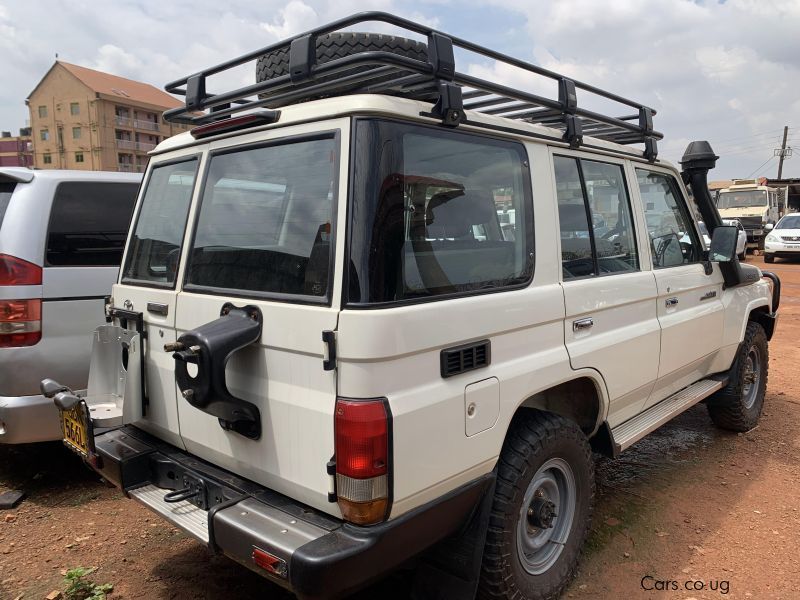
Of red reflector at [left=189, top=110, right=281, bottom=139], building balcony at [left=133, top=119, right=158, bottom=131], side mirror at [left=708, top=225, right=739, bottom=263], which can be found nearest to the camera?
red reflector at [left=189, top=110, right=281, bottom=139]

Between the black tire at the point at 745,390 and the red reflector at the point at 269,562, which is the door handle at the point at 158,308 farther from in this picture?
the black tire at the point at 745,390

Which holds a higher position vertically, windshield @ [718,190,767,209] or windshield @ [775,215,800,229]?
windshield @ [718,190,767,209]

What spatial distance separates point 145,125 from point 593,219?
68.2 meters

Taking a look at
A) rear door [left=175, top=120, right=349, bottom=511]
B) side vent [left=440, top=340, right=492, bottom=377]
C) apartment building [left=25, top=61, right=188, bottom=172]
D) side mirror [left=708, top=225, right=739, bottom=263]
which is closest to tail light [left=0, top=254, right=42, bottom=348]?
rear door [left=175, top=120, right=349, bottom=511]

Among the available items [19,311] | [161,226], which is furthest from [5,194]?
[161,226]

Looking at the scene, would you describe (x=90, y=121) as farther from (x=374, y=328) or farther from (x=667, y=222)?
(x=374, y=328)

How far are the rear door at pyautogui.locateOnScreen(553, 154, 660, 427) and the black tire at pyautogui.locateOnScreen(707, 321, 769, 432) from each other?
1542 mm

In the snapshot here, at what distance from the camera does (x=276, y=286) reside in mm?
2268

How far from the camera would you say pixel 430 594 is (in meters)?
2.42

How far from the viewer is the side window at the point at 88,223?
12.7 feet

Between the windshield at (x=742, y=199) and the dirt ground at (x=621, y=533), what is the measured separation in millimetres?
20646

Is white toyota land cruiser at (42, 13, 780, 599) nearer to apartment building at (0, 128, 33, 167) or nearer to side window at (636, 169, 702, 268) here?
side window at (636, 169, 702, 268)

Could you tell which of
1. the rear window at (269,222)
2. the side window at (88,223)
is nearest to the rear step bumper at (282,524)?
the rear window at (269,222)

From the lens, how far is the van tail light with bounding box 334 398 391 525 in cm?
191
